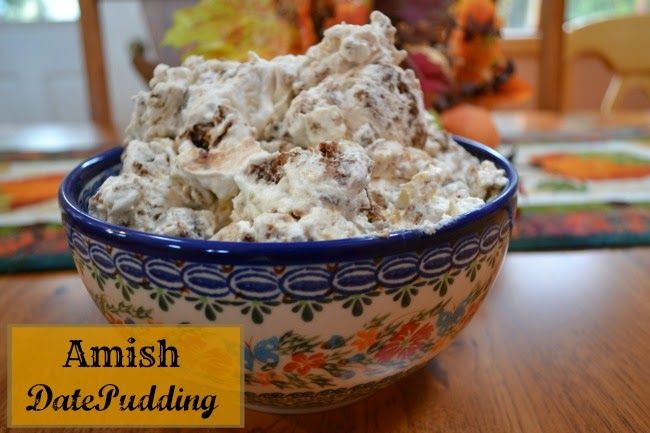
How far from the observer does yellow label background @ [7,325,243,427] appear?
0.36 m

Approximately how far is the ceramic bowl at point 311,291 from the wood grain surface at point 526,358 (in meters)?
0.05

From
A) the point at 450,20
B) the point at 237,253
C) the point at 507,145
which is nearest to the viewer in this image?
the point at 237,253

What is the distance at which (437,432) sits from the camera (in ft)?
1.33

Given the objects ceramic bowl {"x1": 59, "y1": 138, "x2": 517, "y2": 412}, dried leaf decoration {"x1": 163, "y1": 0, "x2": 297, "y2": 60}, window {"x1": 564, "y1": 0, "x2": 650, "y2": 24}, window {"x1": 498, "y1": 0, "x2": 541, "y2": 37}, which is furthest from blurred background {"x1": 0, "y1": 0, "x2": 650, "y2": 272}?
window {"x1": 564, "y1": 0, "x2": 650, "y2": 24}

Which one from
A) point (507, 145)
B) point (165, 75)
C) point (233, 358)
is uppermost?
point (165, 75)

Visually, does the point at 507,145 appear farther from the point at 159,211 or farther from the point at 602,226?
the point at 159,211

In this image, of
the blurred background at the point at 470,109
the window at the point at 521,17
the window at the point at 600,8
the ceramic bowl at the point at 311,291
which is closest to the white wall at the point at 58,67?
the blurred background at the point at 470,109

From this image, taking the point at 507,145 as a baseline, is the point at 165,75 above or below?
above

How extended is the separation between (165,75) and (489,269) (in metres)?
0.29

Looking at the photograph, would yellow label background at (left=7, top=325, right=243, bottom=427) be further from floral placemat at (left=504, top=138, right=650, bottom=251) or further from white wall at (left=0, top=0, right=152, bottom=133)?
white wall at (left=0, top=0, right=152, bottom=133)

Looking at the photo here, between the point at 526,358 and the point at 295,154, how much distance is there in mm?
262

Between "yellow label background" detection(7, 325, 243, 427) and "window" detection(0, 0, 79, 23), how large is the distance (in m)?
3.08

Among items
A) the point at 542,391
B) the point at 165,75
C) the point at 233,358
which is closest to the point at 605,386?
the point at 542,391

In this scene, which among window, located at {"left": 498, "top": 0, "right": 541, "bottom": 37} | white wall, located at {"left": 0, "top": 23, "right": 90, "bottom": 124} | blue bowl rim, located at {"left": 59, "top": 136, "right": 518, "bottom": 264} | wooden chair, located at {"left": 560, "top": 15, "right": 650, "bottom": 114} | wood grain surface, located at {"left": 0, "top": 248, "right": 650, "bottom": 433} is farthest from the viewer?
white wall, located at {"left": 0, "top": 23, "right": 90, "bottom": 124}
